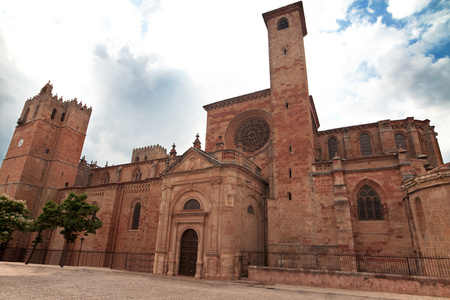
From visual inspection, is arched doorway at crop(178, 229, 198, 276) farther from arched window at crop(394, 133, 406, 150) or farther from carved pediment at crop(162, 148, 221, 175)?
arched window at crop(394, 133, 406, 150)

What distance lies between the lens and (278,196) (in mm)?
20219

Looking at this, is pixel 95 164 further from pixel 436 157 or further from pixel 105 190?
pixel 436 157

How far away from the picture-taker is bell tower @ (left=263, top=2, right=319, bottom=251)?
62.3 feet

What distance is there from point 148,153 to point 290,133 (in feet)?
110

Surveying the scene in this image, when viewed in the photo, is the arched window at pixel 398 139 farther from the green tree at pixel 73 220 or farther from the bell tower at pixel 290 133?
the green tree at pixel 73 220

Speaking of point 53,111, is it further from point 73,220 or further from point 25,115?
point 73,220

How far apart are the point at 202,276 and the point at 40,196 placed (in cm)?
2730

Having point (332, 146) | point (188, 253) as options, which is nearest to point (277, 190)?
point (188, 253)

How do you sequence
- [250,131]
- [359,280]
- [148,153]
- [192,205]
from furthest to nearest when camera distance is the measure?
[148,153] < [250,131] < [192,205] < [359,280]

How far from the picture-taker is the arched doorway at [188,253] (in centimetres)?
1652

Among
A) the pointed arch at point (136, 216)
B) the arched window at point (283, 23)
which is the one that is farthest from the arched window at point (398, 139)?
the pointed arch at point (136, 216)

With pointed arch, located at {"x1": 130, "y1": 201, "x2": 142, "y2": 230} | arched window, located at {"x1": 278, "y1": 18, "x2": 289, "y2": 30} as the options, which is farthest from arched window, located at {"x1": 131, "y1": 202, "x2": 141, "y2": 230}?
arched window, located at {"x1": 278, "y1": 18, "x2": 289, "y2": 30}

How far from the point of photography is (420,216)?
1405cm

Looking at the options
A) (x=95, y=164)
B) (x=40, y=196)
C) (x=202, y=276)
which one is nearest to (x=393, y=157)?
(x=202, y=276)
